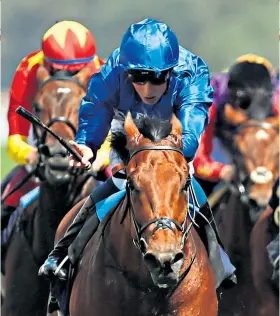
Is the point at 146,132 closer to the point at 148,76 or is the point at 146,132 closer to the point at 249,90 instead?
the point at 148,76

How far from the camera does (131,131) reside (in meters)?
4.59

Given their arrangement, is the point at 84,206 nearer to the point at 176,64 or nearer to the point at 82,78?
the point at 176,64

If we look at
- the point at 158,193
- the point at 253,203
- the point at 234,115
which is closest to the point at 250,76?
the point at 234,115

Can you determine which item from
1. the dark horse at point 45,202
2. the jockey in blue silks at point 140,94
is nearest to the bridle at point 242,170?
the dark horse at point 45,202

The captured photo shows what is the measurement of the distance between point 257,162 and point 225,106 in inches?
30.2

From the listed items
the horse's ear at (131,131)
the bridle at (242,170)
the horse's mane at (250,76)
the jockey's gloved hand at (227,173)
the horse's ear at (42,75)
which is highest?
the horse's ear at (131,131)

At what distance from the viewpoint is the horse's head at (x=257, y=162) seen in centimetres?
754

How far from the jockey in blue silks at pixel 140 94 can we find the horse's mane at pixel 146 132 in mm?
138

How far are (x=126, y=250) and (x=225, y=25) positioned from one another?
13059 millimetres

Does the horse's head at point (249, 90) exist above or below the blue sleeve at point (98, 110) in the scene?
below

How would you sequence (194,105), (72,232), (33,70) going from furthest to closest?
(33,70)
(72,232)
(194,105)

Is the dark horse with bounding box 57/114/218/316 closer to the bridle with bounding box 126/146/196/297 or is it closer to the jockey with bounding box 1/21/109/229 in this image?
the bridle with bounding box 126/146/196/297

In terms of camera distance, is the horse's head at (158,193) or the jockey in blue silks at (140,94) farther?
the jockey in blue silks at (140,94)

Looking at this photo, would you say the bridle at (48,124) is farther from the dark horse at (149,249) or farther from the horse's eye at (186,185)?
the horse's eye at (186,185)
